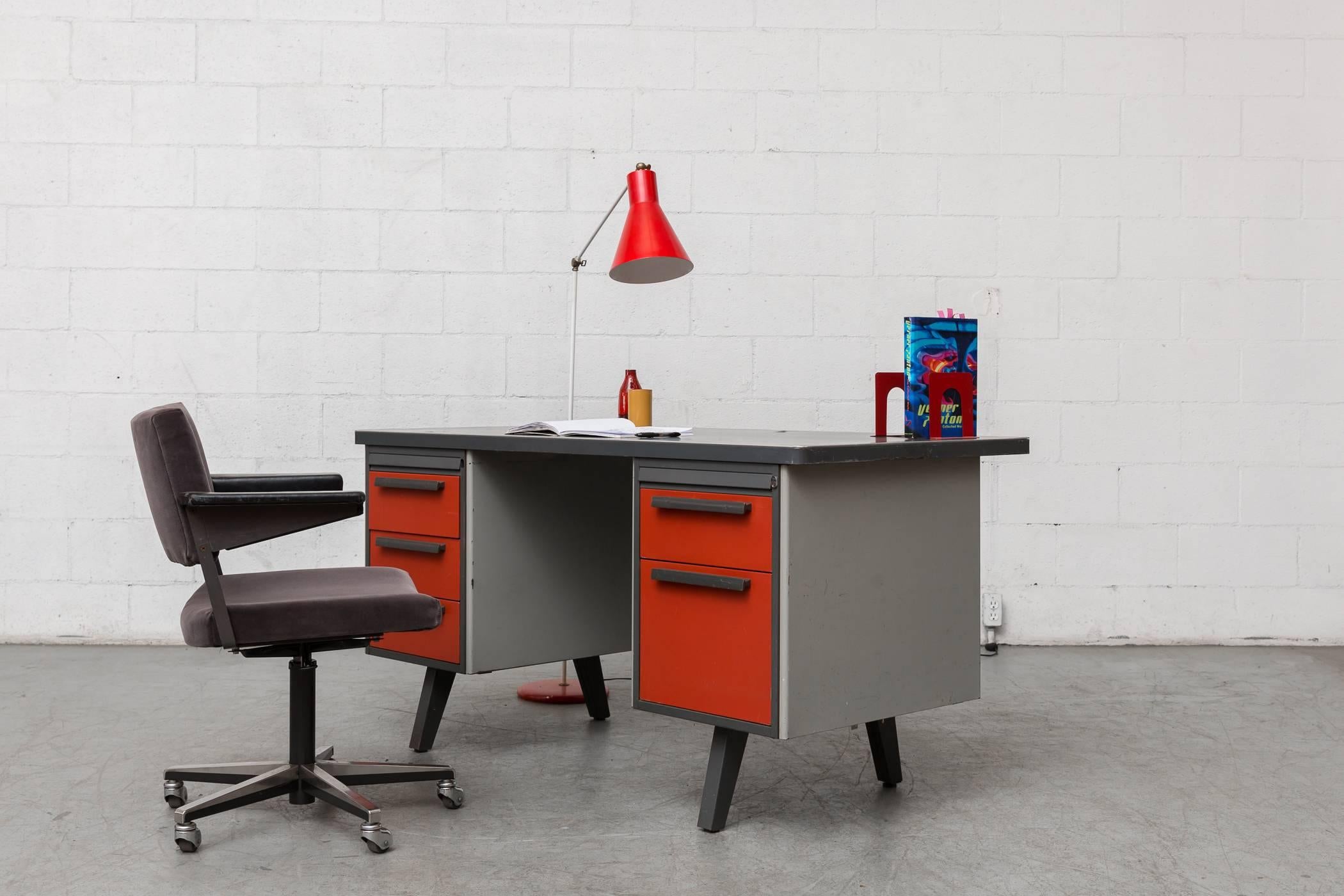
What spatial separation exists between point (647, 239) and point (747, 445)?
787 millimetres

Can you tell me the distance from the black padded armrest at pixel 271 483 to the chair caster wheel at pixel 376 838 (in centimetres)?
74

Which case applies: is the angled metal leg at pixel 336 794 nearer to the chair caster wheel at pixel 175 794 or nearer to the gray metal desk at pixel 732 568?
the chair caster wheel at pixel 175 794

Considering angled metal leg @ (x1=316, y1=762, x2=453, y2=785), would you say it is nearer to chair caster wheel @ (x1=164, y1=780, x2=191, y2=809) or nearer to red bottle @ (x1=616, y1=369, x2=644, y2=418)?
chair caster wheel @ (x1=164, y1=780, x2=191, y2=809)

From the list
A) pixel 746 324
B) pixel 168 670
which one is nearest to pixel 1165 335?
pixel 746 324

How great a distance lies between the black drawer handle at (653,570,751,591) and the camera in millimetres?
2193

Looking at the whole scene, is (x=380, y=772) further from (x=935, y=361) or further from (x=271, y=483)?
(x=935, y=361)

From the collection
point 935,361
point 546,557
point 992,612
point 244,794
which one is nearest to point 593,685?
point 546,557

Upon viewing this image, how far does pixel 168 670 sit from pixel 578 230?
1925 millimetres

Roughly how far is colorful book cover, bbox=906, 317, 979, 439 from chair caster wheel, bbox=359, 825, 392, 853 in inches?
48.5

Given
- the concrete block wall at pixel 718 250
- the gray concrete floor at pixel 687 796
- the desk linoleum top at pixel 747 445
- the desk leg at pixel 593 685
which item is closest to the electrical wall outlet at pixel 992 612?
the concrete block wall at pixel 718 250

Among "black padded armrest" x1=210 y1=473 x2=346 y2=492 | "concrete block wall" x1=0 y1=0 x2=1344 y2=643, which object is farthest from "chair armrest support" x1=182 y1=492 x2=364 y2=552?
"concrete block wall" x1=0 y1=0 x2=1344 y2=643

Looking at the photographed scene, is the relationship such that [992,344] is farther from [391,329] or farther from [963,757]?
[391,329]

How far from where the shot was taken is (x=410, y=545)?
9.36 ft

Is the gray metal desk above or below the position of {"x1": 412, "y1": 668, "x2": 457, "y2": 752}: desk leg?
above
